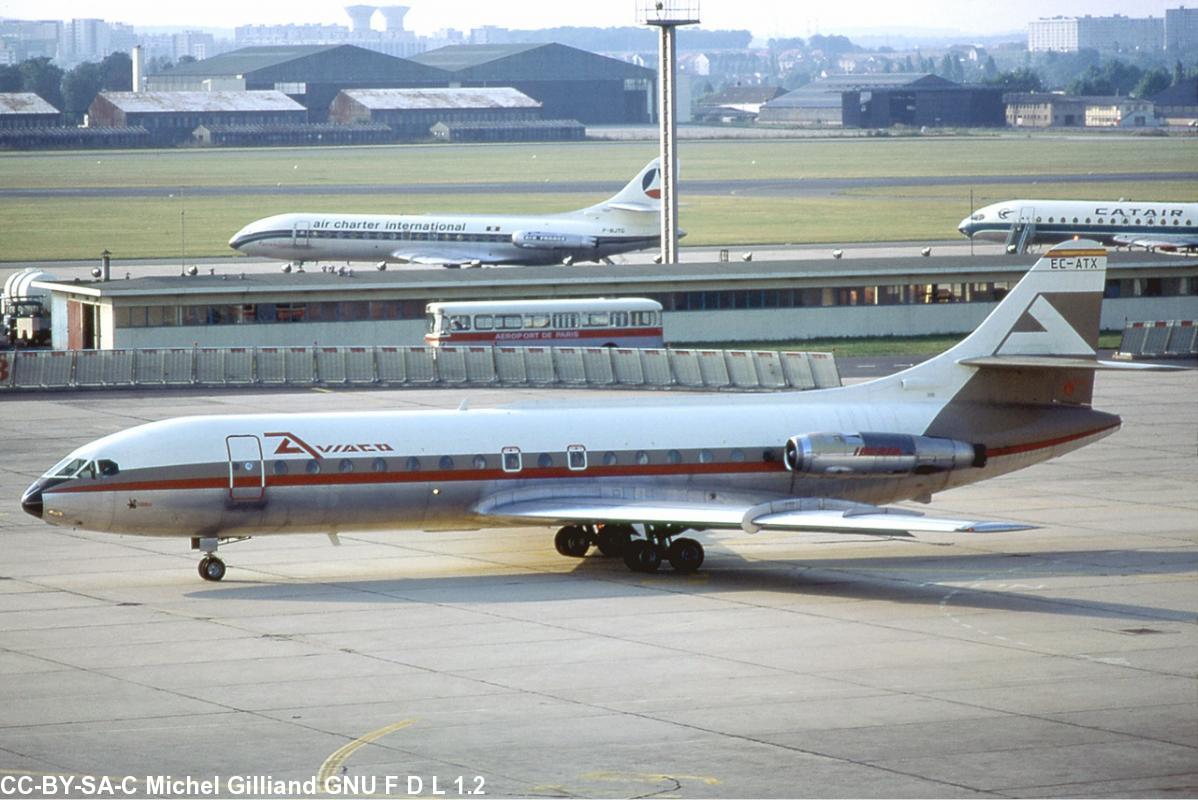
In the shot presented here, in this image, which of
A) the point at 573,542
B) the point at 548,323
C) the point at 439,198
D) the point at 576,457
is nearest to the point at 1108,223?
the point at 548,323

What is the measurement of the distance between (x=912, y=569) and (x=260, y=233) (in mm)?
62316

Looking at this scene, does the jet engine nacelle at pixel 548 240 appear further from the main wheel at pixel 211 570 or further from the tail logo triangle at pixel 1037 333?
the main wheel at pixel 211 570

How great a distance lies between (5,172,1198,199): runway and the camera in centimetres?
15362

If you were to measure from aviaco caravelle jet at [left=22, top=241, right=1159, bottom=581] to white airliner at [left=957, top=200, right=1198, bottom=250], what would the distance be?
6385 cm

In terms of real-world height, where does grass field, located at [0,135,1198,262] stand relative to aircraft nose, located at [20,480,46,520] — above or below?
above

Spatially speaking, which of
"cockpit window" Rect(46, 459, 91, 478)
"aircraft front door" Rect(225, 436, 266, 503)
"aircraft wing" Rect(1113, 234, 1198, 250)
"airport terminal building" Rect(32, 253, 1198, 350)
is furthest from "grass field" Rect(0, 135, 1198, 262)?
"aircraft front door" Rect(225, 436, 266, 503)

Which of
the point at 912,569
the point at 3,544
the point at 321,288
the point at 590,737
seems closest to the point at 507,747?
the point at 590,737

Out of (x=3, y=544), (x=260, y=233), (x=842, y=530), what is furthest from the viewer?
(x=260, y=233)

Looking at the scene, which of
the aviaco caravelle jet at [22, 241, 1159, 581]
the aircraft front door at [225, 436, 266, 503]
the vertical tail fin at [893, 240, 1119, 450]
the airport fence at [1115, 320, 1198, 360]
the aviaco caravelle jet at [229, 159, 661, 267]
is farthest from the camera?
the aviaco caravelle jet at [229, 159, 661, 267]

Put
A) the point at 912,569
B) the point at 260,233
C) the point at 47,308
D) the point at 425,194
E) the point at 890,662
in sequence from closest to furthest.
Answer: the point at 890,662 → the point at 912,569 → the point at 47,308 → the point at 260,233 → the point at 425,194

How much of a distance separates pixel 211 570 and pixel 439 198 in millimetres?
115870

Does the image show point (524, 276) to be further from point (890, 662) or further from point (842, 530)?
point (890, 662)

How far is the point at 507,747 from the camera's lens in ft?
72.3

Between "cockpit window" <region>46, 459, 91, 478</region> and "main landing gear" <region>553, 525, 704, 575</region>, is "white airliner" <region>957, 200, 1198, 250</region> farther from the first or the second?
"cockpit window" <region>46, 459, 91, 478</region>
